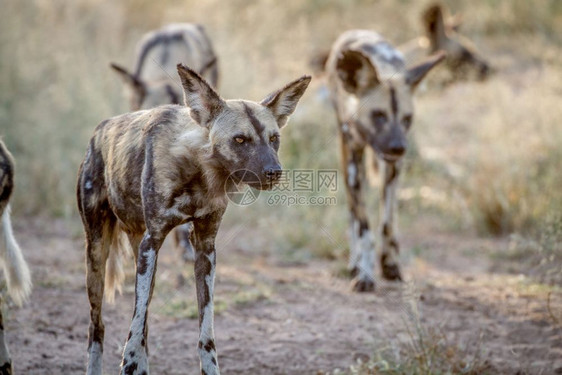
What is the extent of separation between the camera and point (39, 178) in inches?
293

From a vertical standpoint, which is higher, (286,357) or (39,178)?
(39,178)

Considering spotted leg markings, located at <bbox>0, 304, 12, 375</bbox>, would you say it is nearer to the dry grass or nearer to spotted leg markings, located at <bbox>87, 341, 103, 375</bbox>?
spotted leg markings, located at <bbox>87, 341, 103, 375</bbox>

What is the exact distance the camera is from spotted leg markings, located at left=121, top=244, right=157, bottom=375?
313 centimetres

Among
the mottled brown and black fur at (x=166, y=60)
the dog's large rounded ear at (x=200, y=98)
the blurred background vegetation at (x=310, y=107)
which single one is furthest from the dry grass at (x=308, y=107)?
the dog's large rounded ear at (x=200, y=98)

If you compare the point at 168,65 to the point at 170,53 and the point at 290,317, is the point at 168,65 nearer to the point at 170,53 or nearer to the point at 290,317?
the point at 170,53

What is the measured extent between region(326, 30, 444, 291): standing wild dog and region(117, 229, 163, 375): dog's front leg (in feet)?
8.09

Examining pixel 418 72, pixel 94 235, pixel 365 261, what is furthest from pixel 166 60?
pixel 94 235

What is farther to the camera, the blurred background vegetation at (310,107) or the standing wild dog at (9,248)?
the blurred background vegetation at (310,107)

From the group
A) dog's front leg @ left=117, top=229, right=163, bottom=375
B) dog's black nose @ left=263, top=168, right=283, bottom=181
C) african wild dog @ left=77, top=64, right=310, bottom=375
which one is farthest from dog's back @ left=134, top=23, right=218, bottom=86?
dog's black nose @ left=263, top=168, right=283, bottom=181

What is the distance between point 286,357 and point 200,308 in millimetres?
886

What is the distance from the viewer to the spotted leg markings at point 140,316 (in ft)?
10.3

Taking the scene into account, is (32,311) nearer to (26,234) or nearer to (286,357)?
(286,357)

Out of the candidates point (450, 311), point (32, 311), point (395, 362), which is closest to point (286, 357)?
point (395, 362)

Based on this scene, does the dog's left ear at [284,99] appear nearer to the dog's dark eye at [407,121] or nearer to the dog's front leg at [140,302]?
the dog's front leg at [140,302]
